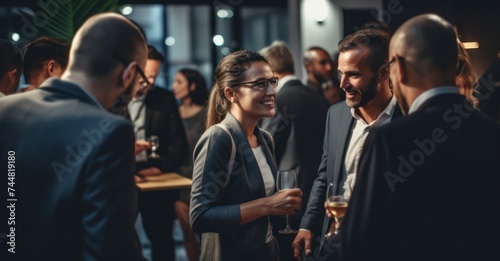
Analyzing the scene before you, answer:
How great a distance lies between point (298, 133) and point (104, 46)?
2814 millimetres

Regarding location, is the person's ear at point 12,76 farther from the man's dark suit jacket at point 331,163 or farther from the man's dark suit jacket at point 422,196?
the man's dark suit jacket at point 422,196

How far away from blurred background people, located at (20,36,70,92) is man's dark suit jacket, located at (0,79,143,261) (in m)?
1.70

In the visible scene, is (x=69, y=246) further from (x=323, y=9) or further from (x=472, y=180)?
(x=323, y=9)

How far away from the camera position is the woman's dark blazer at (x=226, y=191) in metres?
2.57

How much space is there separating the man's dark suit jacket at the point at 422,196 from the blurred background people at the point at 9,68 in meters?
2.18

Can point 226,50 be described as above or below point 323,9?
below

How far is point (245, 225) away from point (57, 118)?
1.14m

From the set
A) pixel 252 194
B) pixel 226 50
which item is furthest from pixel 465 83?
pixel 226 50

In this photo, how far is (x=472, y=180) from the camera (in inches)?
69.3

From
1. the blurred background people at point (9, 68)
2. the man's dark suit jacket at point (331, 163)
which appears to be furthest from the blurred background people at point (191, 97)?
the man's dark suit jacket at point (331, 163)

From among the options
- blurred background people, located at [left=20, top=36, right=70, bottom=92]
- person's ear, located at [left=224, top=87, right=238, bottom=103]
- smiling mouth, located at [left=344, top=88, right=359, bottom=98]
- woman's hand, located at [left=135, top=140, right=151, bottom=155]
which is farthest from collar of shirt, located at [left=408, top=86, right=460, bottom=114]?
woman's hand, located at [left=135, top=140, right=151, bottom=155]

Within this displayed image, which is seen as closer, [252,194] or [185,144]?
[252,194]

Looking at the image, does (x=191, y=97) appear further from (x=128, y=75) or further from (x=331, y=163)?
(x=128, y=75)

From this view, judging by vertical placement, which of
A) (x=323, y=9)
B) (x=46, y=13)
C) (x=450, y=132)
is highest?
(x=323, y=9)
